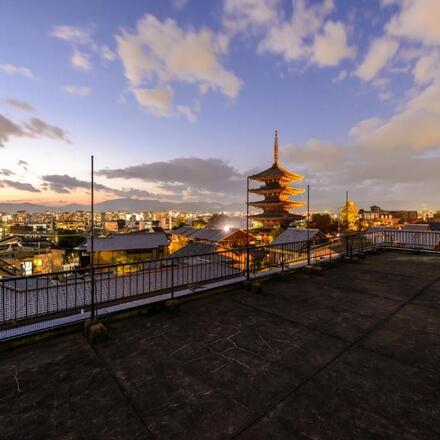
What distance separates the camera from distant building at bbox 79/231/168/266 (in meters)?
37.5

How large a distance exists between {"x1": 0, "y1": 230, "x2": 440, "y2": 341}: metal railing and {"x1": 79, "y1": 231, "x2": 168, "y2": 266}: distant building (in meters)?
23.4

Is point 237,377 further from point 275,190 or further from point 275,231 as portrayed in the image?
point 275,190

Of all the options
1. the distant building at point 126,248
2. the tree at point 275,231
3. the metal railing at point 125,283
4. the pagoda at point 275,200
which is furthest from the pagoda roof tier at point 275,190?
the metal railing at point 125,283

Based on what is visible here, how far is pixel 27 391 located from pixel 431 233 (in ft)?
67.2

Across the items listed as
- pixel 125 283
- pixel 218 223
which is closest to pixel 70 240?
pixel 218 223

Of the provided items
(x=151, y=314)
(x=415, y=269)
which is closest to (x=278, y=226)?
(x=415, y=269)

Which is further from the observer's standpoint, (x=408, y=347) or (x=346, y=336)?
(x=346, y=336)

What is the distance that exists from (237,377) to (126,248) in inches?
1503

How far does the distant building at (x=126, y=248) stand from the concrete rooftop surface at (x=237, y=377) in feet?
105

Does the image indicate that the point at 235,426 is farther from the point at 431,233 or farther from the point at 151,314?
the point at 431,233

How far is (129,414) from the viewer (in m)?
2.73

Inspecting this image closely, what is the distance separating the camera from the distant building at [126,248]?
123ft

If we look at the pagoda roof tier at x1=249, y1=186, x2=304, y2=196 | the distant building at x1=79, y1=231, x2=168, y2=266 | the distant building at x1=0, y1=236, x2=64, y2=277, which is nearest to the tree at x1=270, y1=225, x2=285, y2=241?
the pagoda roof tier at x1=249, y1=186, x2=304, y2=196

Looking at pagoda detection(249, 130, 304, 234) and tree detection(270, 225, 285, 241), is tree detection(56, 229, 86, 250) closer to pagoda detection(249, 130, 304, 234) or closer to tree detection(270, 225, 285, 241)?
pagoda detection(249, 130, 304, 234)
